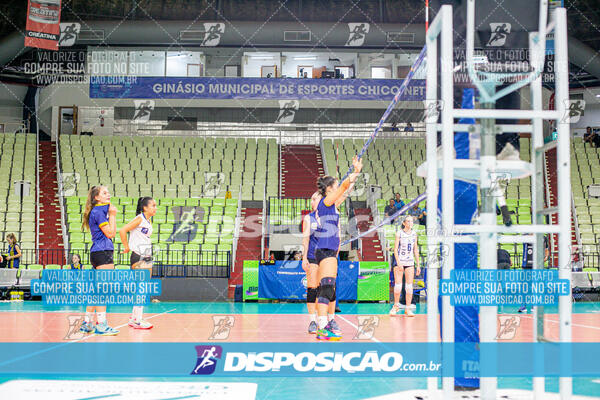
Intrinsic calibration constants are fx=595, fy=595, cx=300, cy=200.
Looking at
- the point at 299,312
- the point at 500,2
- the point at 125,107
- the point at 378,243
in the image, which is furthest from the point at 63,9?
the point at 500,2

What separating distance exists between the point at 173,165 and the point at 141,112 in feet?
18.0

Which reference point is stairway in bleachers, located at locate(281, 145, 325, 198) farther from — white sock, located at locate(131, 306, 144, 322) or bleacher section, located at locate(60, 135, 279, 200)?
white sock, located at locate(131, 306, 144, 322)

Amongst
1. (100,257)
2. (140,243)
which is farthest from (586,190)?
(100,257)

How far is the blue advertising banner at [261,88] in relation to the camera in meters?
20.4

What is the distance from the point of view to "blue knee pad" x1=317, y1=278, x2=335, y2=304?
6.06 meters

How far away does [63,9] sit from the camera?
72.2ft

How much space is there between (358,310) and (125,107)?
15.9m

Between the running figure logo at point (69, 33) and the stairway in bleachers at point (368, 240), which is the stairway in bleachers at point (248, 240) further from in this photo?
the running figure logo at point (69, 33)

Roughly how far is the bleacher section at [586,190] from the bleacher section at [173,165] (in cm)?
899

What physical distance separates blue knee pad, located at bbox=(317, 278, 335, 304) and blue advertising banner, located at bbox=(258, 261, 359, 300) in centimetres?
668

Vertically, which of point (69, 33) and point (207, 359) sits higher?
point (69, 33)

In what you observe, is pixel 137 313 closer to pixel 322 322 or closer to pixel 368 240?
pixel 322 322

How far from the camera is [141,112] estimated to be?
23469mm

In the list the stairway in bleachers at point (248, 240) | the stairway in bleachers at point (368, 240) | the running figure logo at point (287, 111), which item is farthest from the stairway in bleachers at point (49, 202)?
the running figure logo at point (287, 111)
